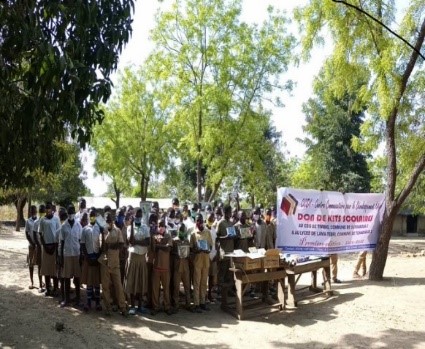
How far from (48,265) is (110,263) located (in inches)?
73.5

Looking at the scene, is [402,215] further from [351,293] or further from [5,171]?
[5,171]

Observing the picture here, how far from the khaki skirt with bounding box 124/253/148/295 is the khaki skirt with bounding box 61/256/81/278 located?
96cm

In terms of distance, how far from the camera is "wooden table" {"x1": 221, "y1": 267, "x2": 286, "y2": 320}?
920cm

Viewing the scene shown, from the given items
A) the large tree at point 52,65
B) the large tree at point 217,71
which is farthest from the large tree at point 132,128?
the large tree at point 52,65

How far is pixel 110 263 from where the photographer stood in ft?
28.9

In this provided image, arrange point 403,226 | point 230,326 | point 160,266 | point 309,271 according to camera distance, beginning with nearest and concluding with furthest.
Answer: point 230,326, point 160,266, point 309,271, point 403,226

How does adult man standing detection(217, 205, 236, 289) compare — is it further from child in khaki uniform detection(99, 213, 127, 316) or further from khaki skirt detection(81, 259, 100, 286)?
khaki skirt detection(81, 259, 100, 286)

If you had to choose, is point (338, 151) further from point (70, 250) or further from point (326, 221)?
point (70, 250)

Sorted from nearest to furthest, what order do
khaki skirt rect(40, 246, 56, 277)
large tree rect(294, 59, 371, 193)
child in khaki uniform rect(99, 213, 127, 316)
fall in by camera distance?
child in khaki uniform rect(99, 213, 127, 316) < khaki skirt rect(40, 246, 56, 277) < large tree rect(294, 59, 371, 193)

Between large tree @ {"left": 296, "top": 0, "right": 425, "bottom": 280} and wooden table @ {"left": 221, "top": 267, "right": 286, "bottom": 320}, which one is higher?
large tree @ {"left": 296, "top": 0, "right": 425, "bottom": 280}

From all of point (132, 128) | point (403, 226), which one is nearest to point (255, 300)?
point (132, 128)

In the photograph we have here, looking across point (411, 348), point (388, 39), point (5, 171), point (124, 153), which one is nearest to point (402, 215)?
point (124, 153)

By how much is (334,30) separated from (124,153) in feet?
64.3

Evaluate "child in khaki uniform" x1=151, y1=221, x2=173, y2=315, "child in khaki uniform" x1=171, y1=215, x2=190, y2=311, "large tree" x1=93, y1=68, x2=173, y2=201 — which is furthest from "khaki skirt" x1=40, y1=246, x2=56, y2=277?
"large tree" x1=93, y1=68, x2=173, y2=201
